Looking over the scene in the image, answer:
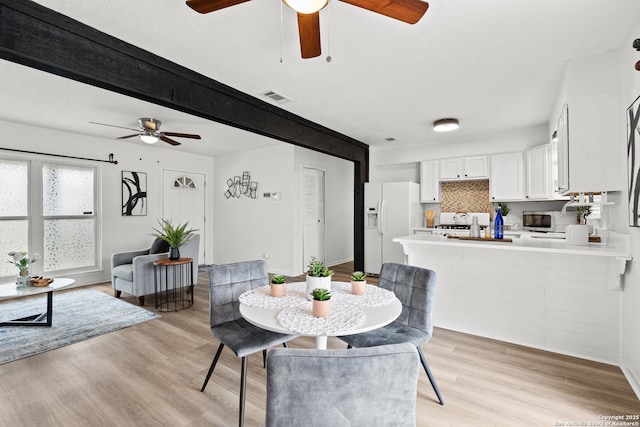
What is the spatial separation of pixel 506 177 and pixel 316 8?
4440 mm

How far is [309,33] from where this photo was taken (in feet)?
5.61

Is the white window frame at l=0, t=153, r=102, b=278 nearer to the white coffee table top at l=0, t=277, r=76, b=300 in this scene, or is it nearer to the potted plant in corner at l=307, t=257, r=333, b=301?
the white coffee table top at l=0, t=277, r=76, b=300

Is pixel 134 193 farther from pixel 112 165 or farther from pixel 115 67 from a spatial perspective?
pixel 115 67

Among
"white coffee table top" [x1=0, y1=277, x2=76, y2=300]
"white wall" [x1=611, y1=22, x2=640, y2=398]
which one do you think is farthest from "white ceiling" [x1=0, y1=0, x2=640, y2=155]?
"white coffee table top" [x1=0, y1=277, x2=76, y2=300]

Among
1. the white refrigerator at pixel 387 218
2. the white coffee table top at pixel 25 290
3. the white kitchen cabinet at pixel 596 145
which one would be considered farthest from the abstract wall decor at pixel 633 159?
the white coffee table top at pixel 25 290

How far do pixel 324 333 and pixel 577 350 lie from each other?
254cm

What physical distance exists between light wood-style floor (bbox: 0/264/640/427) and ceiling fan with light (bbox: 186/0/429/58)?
2200 millimetres

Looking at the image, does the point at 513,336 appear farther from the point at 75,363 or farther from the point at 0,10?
the point at 0,10

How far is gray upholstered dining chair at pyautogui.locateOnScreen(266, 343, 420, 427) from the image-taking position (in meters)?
0.85

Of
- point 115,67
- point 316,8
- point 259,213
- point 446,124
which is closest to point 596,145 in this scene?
point 446,124

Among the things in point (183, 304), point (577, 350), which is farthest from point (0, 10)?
point (577, 350)

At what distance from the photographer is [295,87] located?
3135mm

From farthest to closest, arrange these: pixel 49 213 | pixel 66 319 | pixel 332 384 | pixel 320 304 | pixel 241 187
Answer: pixel 241 187 < pixel 49 213 < pixel 66 319 < pixel 320 304 < pixel 332 384

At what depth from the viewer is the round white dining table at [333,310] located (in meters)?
1.39
